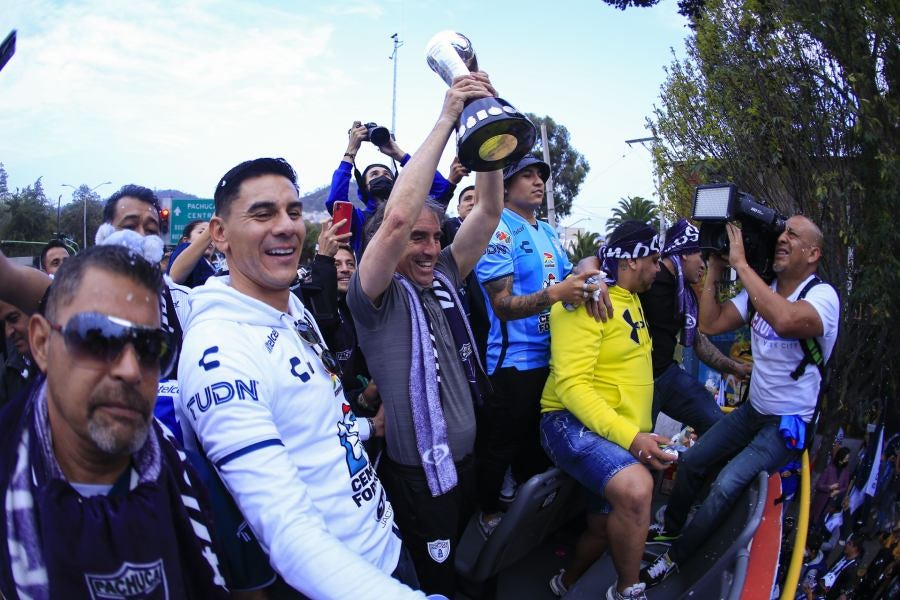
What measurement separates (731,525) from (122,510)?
107 inches

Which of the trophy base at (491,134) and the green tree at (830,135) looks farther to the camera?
the green tree at (830,135)

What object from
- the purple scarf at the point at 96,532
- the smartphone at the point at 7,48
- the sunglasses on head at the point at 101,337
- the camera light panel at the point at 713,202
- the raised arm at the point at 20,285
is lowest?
the purple scarf at the point at 96,532

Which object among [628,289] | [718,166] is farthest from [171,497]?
[718,166]

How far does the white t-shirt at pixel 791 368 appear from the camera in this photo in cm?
323

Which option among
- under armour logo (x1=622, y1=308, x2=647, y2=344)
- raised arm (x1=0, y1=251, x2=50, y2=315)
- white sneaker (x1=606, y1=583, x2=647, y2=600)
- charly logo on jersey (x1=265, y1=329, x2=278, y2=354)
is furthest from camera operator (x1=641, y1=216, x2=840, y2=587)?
raised arm (x1=0, y1=251, x2=50, y2=315)

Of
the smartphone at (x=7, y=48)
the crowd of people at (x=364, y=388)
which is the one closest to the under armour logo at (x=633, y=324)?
the crowd of people at (x=364, y=388)

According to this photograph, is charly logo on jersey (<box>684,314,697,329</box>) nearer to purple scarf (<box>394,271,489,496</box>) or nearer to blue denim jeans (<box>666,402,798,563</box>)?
blue denim jeans (<box>666,402,798,563</box>)

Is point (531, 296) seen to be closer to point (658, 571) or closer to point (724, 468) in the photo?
point (724, 468)

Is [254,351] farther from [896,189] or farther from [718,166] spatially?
[718,166]

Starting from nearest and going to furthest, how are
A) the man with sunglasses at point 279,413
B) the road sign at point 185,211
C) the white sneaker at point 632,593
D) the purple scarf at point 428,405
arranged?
1. the man with sunglasses at point 279,413
2. the purple scarf at point 428,405
3. the white sneaker at point 632,593
4. the road sign at point 185,211

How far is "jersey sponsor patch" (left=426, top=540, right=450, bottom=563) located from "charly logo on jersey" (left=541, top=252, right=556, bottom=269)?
1.80 metres

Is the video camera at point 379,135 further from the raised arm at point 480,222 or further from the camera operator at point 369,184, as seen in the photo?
the raised arm at point 480,222

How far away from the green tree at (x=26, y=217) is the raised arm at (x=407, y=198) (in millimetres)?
42686

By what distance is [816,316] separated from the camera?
315 centimetres
